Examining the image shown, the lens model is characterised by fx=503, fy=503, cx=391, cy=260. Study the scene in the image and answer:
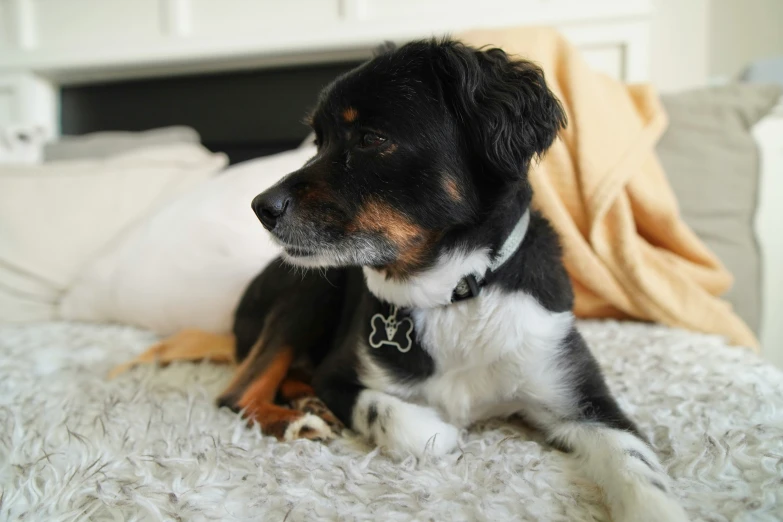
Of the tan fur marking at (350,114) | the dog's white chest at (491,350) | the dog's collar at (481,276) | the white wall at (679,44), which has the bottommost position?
the dog's white chest at (491,350)

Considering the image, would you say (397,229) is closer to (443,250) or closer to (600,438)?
(443,250)

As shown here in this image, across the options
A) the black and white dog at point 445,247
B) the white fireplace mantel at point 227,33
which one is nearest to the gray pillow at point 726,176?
the white fireplace mantel at point 227,33

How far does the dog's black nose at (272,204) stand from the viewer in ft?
3.26

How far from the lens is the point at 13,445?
100 centimetres

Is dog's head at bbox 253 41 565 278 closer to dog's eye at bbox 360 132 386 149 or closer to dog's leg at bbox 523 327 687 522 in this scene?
dog's eye at bbox 360 132 386 149

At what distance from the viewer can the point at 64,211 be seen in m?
2.42

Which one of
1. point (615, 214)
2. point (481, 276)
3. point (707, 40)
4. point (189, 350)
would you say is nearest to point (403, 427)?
point (481, 276)

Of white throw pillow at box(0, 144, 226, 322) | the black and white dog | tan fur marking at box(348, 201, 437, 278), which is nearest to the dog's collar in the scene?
the black and white dog

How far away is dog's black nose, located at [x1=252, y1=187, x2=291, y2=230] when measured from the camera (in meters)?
0.99

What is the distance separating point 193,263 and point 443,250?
4.06 ft

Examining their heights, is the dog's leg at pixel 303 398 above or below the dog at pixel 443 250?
below

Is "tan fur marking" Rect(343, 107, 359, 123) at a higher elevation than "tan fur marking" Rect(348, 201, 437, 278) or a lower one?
higher

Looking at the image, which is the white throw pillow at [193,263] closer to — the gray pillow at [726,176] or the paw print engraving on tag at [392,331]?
the paw print engraving on tag at [392,331]

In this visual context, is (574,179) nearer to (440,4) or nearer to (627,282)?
(627,282)
